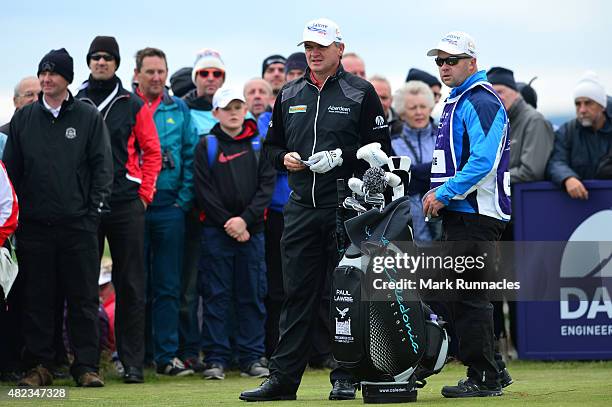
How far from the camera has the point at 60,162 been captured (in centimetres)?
1062

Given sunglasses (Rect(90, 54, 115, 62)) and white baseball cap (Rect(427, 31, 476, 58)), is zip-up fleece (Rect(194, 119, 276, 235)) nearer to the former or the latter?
sunglasses (Rect(90, 54, 115, 62))

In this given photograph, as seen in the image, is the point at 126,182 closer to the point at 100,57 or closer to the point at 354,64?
the point at 100,57

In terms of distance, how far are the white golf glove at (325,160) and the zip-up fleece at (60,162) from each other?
2.92m

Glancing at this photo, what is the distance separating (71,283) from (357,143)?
11.1 feet

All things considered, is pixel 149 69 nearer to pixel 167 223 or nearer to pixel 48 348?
pixel 167 223

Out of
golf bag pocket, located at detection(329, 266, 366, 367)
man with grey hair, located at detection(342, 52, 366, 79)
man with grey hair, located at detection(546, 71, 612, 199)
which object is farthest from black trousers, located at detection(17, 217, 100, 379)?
man with grey hair, located at detection(546, 71, 612, 199)

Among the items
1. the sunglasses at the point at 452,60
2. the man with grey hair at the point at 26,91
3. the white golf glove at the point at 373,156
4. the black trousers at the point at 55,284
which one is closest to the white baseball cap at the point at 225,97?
the man with grey hair at the point at 26,91

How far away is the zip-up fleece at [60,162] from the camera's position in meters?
10.6

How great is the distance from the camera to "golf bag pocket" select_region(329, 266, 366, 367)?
7.90 meters

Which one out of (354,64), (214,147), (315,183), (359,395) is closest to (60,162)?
(214,147)

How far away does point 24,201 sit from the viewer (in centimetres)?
1064

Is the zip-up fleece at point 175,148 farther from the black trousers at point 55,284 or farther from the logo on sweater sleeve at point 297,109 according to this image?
the logo on sweater sleeve at point 297,109

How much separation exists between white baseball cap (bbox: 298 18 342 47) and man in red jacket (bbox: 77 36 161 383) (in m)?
3.32

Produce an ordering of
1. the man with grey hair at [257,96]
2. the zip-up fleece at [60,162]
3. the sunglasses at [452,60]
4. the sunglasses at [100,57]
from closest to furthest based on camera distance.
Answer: the sunglasses at [452,60] → the zip-up fleece at [60,162] → the sunglasses at [100,57] → the man with grey hair at [257,96]
